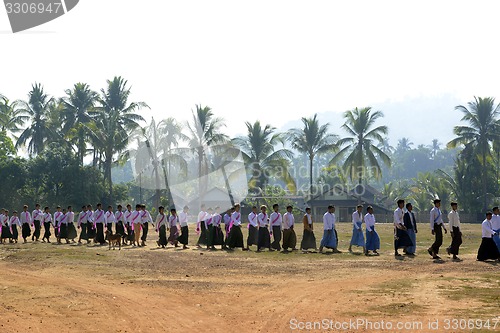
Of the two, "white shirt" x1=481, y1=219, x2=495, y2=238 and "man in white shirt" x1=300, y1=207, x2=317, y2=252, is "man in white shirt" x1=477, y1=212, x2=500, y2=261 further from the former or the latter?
"man in white shirt" x1=300, y1=207, x2=317, y2=252

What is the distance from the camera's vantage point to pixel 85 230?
32.2 m

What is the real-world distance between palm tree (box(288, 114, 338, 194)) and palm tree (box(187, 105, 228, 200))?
8118mm

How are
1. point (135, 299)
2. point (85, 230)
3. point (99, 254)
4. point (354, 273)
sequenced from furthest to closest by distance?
point (85, 230) → point (99, 254) → point (354, 273) → point (135, 299)

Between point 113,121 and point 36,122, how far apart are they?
40.9 feet

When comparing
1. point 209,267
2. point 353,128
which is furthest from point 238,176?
point 209,267

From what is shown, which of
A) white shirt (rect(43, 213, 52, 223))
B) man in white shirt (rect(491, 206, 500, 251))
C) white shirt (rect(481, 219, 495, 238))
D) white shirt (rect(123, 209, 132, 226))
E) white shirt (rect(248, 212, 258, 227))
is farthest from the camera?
white shirt (rect(43, 213, 52, 223))

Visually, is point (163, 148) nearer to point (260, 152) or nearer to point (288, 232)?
point (260, 152)

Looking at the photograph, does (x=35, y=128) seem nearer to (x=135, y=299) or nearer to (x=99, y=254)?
(x=99, y=254)

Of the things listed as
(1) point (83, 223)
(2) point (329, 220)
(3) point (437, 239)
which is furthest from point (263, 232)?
(1) point (83, 223)

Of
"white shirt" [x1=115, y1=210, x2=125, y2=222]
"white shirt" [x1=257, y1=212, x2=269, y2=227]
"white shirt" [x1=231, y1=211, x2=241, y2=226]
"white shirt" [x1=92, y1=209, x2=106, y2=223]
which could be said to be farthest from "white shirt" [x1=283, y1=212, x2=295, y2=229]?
"white shirt" [x1=92, y1=209, x2=106, y2=223]

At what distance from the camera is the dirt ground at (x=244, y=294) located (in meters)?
10.5

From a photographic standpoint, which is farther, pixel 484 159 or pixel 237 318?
pixel 484 159

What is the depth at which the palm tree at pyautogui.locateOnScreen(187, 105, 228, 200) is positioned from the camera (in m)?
62.2

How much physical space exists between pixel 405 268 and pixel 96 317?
31.2 feet
